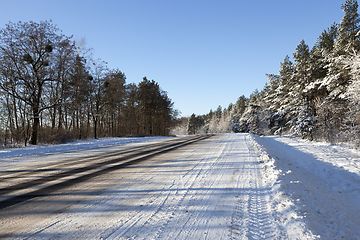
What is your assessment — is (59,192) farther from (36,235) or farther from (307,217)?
(307,217)

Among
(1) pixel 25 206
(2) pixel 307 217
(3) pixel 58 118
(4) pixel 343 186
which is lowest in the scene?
(4) pixel 343 186

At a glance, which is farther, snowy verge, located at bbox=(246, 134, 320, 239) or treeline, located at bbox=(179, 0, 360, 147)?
treeline, located at bbox=(179, 0, 360, 147)

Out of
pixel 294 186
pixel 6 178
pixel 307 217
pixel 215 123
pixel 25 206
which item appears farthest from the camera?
pixel 215 123

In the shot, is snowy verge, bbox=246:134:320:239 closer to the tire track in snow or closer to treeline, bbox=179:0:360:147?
the tire track in snow

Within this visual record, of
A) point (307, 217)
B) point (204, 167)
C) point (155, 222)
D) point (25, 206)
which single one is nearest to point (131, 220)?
point (155, 222)

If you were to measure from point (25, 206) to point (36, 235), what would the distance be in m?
1.30

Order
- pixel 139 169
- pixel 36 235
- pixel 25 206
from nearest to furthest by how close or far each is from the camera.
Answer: pixel 36 235 < pixel 25 206 < pixel 139 169

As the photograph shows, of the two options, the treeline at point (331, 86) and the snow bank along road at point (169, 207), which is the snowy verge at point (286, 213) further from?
the treeline at point (331, 86)

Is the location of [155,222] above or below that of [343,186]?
above

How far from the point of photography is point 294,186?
4.71m

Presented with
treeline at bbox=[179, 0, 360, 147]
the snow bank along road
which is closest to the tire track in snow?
the snow bank along road

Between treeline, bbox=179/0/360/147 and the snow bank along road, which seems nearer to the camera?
the snow bank along road

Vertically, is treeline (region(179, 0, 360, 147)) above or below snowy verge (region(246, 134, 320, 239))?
above

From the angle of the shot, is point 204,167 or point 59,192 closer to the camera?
point 59,192
